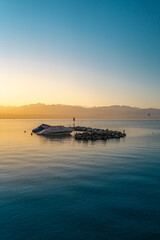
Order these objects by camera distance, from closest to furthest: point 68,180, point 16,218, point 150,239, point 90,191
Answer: point 150,239, point 16,218, point 90,191, point 68,180

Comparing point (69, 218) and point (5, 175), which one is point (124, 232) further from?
point (5, 175)

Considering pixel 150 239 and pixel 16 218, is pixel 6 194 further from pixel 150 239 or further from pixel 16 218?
pixel 150 239

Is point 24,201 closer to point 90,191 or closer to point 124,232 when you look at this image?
point 90,191

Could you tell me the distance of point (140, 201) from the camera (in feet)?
49.9

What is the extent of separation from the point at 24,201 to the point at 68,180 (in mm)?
6239

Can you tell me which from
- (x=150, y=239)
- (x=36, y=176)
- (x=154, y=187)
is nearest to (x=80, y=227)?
(x=150, y=239)

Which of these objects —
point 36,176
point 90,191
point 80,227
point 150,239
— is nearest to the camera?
point 150,239

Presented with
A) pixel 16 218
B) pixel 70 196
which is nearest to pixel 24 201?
pixel 16 218

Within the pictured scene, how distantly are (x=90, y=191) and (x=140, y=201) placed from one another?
443 centimetres

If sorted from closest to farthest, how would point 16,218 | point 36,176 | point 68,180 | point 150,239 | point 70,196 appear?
point 150,239 → point 16,218 → point 70,196 → point 68,180 → point 36,176

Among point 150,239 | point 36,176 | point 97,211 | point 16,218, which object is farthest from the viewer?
point 36,176

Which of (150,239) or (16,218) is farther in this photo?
(16,218)

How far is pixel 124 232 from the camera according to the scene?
439 inches

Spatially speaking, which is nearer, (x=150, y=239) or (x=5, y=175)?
(x=150, y=239)
